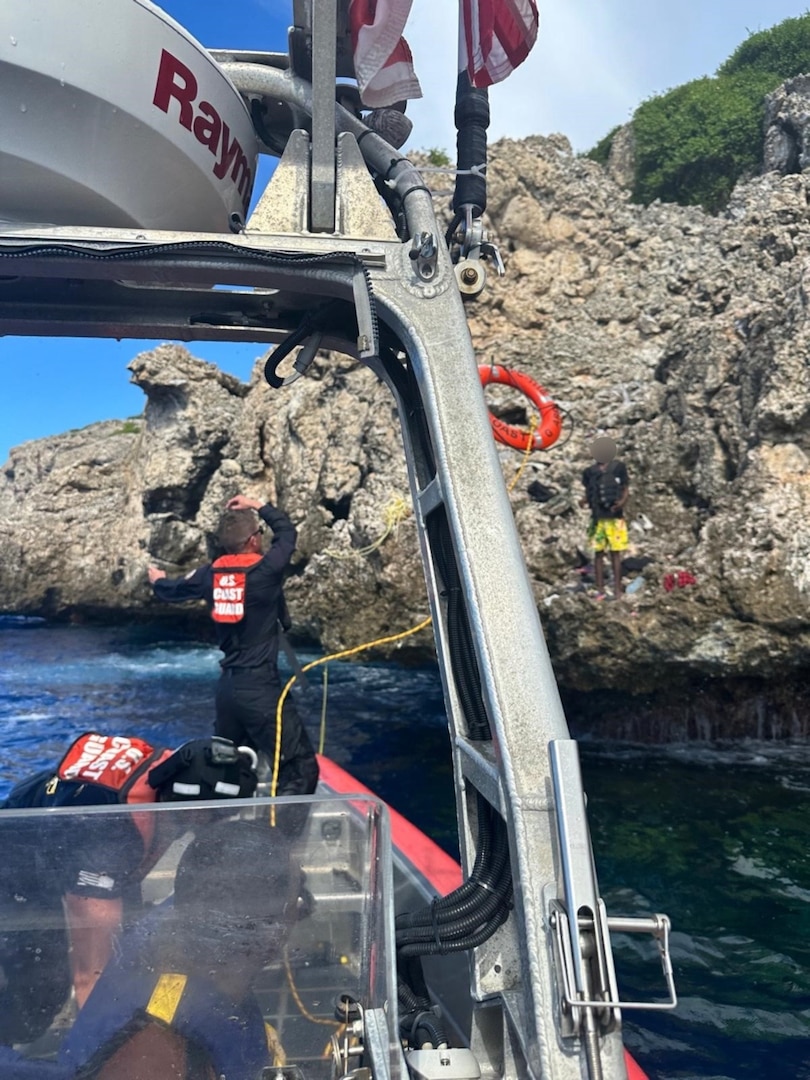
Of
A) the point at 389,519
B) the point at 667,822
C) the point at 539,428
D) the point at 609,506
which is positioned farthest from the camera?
the point at 389,519

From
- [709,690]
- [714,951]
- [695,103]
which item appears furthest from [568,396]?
[695,103]

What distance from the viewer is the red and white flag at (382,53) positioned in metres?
2.62

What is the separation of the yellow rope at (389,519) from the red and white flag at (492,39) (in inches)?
321

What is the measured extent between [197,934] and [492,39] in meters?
3.25

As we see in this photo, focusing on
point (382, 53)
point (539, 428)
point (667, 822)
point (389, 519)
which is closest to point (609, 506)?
point (539, 428)

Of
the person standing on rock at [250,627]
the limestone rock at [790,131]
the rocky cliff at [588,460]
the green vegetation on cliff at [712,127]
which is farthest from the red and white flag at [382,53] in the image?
the green vegetation on cliff at [712,127]

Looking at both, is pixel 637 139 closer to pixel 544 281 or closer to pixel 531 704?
pixel 544 281

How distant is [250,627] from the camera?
479 centimetres

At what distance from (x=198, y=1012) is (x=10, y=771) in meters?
8.85

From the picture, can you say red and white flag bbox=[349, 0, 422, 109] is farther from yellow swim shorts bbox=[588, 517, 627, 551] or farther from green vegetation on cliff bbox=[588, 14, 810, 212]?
green vegetation on cliff bbox=[588, 14, 810, 212]

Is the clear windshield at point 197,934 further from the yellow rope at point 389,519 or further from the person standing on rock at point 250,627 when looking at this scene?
the yellow rope at point 389,519

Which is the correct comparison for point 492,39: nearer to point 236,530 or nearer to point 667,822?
point 236,530

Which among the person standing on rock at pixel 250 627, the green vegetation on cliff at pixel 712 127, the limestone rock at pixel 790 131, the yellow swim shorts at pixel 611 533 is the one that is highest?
the green vegetation on cliff at pixel 712 127

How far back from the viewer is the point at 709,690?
340 inches
